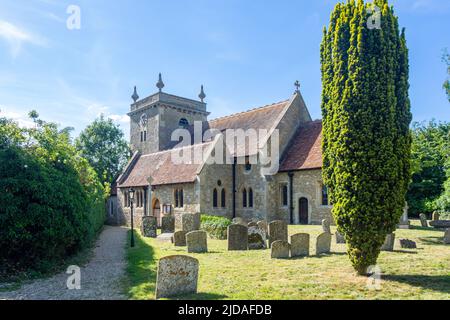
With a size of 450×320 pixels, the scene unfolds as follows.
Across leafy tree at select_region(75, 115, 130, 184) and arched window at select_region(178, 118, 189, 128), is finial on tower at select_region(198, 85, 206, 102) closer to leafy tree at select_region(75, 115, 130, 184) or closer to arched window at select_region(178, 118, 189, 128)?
arched window at select_region(178, 118, 189, 128)

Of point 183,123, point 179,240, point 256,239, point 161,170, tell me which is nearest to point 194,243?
point 179,240

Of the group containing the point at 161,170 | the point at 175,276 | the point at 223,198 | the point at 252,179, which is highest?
the point at 161,170

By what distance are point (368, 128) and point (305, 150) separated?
588 inches

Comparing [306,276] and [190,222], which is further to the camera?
[190,222]

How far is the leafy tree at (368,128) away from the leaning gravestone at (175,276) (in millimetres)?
4030

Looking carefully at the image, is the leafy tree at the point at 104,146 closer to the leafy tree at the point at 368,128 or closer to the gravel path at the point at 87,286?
the gravel path at the point at 87,286

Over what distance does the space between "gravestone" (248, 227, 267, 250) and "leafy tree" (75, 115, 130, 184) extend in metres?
30.6

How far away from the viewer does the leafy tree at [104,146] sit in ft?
138

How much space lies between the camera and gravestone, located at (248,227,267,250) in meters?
14.4

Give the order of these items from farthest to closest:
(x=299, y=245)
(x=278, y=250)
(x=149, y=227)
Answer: (x=149, y=227), (x=299, y=245), (x=278, y=250)

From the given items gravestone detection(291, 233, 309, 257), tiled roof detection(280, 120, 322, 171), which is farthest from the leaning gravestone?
tiled roof detection(280, 120, 322, 171)

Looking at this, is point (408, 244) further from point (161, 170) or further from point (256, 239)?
point (161, 170)

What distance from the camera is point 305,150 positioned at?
75.9ft

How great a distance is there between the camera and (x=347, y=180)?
28.2ft
